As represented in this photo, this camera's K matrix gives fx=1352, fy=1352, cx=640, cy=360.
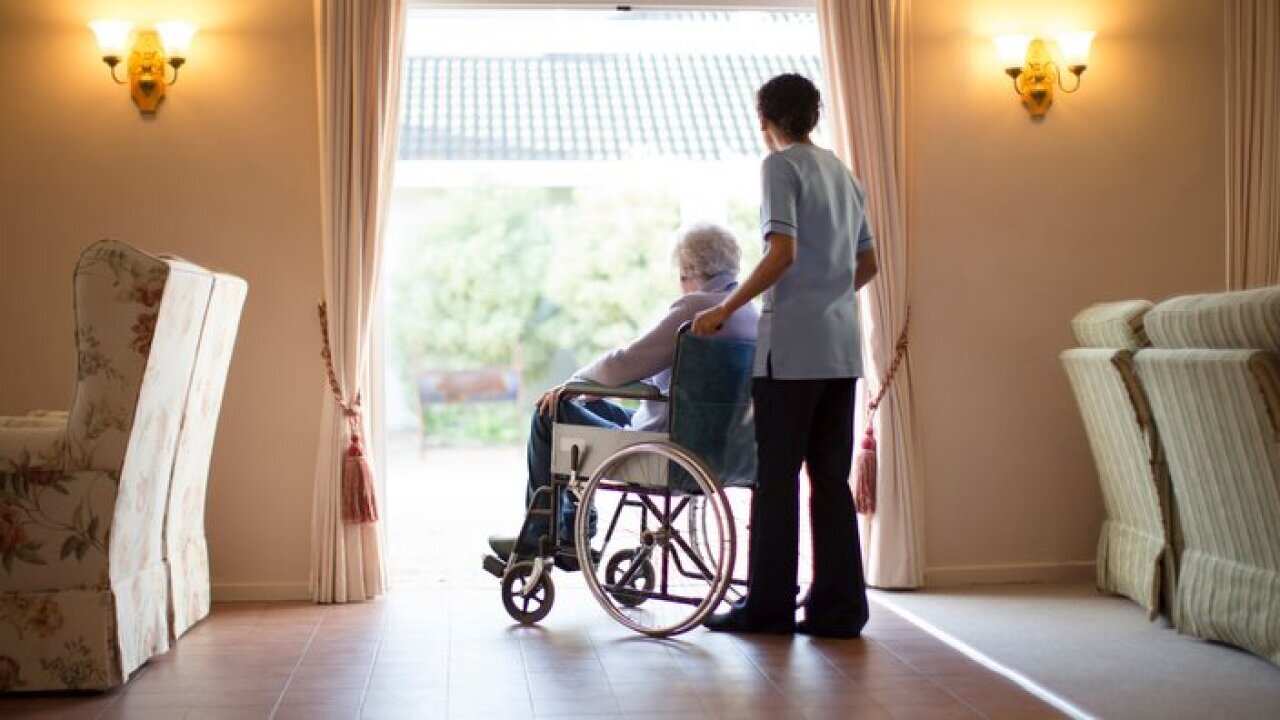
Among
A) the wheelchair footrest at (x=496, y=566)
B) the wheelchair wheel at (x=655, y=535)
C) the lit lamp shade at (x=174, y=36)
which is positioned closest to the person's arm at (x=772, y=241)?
the wheelchair wheel at (x=655, y=535)

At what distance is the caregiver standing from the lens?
3.72 m

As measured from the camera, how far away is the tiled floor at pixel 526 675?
122 inches

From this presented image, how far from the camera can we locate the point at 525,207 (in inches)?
478

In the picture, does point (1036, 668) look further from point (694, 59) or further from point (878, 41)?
point (694, 59)

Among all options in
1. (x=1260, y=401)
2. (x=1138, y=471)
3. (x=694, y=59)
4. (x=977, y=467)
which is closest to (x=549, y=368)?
(x=694, y=59)

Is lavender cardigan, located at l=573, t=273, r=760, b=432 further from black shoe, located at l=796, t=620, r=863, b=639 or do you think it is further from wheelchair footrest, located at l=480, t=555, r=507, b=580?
black shoe, located at l=796, t=620, r=863, b=639

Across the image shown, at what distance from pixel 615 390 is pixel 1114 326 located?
156 cm

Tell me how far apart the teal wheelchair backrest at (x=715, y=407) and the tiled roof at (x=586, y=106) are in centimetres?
555

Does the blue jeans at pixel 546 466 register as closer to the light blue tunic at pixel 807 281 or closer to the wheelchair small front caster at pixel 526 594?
the wheelchair small front caster at pixel 526 594

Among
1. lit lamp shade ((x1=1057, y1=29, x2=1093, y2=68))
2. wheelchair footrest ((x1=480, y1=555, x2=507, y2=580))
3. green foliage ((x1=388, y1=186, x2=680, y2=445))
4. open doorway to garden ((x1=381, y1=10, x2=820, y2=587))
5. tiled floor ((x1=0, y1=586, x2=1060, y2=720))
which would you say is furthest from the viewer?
green foliage ((x1=388, y1=186, x2=680, y2=445))

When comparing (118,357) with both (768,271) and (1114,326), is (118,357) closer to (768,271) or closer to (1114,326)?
(768,271)

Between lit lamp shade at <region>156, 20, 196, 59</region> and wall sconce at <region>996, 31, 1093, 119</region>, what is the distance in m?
2.78

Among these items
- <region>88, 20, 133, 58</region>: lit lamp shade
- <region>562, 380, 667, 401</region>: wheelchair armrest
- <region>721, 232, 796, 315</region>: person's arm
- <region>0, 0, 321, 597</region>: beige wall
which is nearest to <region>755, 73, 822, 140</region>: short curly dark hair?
<region>721, 232, 796, 315</region>: person's arm

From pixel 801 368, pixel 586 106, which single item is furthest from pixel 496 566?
pixel 586 106
